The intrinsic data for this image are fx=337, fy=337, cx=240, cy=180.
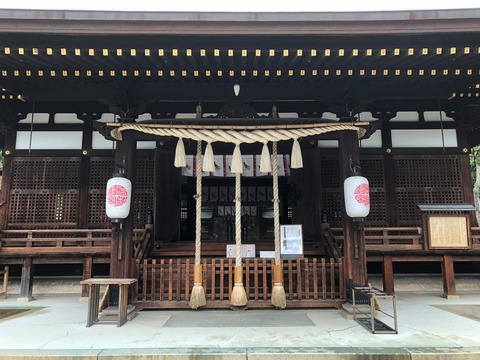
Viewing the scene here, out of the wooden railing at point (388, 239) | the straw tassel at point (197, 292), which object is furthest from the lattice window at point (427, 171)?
the straw tassel at point (197, 292)

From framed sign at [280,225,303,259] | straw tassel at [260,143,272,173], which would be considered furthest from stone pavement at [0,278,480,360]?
straw tassel at [260,143,272,173]

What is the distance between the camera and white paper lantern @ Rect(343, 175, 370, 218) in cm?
593

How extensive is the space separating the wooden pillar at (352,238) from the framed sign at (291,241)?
0.85 m

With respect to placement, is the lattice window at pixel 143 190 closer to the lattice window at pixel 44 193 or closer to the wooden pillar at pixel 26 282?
the lattice window at pixel 44 193

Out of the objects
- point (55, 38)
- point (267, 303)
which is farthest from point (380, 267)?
point (55, 38)

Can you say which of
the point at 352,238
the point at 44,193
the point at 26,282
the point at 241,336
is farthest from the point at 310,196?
the point at 26,282

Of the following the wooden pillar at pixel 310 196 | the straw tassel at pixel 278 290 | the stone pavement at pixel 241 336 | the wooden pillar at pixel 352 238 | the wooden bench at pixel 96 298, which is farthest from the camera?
the wooden pillar at pixel 310 196

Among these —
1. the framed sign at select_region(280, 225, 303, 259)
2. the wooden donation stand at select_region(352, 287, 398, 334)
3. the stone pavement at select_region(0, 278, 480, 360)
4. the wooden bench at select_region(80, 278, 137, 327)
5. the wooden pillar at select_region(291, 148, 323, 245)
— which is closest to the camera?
the stone pavement at select_region(0, 278, 480, 360)

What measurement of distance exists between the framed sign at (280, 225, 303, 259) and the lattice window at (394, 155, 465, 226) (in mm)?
3279

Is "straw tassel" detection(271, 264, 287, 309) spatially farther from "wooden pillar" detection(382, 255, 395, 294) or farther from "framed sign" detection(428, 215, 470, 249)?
"framed sign" detection(428, 215, 470, 249)

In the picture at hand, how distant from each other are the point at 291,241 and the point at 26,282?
592cm

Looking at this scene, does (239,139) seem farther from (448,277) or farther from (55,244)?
(448,277)

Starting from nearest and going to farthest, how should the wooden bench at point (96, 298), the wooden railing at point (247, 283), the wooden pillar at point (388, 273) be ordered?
the wooden bench at point (96, 298) < the wooden railing at point (247, 283) < the wooden pillar at point (388, 273)

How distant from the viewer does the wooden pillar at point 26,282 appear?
739cm
